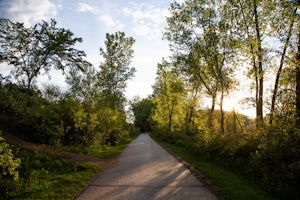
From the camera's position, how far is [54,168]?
9695 mm

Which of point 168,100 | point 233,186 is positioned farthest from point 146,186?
point 168,100

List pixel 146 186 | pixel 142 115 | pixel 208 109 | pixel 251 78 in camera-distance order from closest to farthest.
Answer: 1. pixel 146 186
2. pixel 251 78
3. pixel 208 109
4. pixel 142 115

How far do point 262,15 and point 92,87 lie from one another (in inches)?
903

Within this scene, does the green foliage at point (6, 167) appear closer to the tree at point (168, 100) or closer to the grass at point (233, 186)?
the grass at point (233, 186)

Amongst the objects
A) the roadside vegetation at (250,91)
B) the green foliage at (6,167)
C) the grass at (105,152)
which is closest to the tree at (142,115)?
the roadside vegetation at (250,91)

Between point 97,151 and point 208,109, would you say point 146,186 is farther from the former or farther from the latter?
point 208,109

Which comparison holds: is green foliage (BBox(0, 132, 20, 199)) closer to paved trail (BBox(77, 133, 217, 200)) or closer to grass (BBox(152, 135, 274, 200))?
paved trail (BBox(77, 133, 217, 200))

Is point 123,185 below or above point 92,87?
below

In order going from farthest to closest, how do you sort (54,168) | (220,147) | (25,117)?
(25,117), (220,147), (54,168)

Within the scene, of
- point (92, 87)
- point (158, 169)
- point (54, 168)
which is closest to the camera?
point (54, 168)

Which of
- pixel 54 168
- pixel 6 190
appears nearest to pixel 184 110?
pixel 54 168

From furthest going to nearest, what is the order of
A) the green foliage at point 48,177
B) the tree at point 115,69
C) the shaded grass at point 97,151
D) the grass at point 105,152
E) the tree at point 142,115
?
1. the tree at point 142,115
2. the tree at point 115,69
3. the grass at point 105,152
4. the shaded grass at point 97,151
5. the green foliage at point 48,177

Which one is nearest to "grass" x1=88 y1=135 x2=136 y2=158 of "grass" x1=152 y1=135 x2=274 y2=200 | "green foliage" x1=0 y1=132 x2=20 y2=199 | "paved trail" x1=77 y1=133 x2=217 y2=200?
"paved trail" x1=77 y1=133 x2=217 y2=200

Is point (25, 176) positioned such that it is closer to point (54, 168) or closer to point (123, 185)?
point (54, 168)
